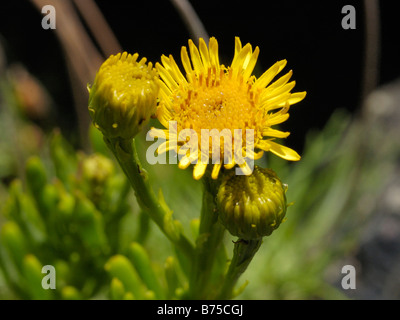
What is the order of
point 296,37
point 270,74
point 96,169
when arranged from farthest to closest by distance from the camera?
point 296,37, point 96,169, point 270,74

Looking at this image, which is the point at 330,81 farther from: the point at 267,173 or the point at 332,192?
the point at 267,173

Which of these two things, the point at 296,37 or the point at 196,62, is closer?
the point at 196,62

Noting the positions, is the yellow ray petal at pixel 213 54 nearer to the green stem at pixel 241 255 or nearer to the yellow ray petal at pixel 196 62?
the yellow ray petal at pixel 196 62

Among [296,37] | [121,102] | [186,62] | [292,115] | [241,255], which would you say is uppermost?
[296,37]

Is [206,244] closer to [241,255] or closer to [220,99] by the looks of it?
[241,255]

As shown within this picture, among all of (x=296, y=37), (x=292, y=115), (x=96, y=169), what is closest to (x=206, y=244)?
(x=96, y=169)

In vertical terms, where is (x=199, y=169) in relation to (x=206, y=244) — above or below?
above

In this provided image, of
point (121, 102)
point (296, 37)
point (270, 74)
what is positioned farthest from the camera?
point (296, 37)
